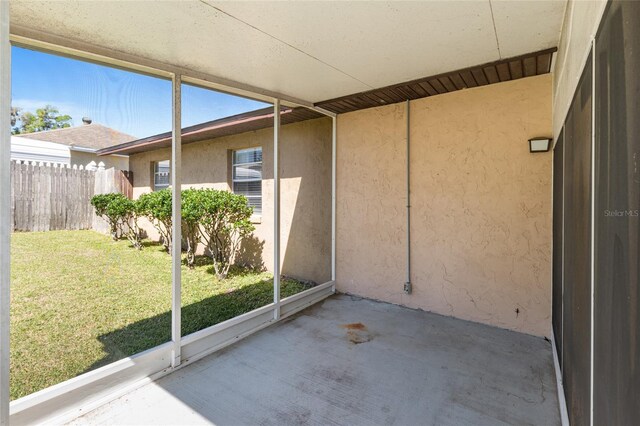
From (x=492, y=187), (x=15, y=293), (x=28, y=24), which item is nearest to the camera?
(x=28, y=24)

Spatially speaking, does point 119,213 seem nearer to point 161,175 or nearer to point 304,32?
point 161,175

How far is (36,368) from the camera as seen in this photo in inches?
112

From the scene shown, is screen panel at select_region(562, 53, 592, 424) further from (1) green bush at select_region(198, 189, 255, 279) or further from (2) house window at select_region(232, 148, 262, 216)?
(2) house window at select_region(232, 148, 262, 216)

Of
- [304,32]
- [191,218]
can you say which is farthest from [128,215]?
[304,32]

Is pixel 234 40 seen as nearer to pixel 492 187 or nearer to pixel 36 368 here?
pixel 492 187

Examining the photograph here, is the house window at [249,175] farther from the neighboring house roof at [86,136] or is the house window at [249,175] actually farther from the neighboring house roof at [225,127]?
the neighboring house roof at [86,136]

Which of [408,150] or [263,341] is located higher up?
[408,150]

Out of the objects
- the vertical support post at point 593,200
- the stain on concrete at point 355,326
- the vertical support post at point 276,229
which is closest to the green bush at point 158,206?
the vertical support post at point 276,229

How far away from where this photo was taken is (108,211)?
15.1 feet

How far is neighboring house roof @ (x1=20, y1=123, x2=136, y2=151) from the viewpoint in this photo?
10.9 feet

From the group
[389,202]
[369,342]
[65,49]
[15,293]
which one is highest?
[65,49]

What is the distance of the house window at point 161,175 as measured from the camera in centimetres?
636

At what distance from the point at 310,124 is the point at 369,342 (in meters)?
3.78

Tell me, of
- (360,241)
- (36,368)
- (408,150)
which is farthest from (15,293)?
(408,150)
